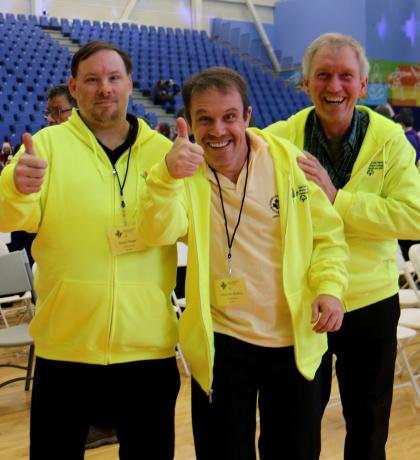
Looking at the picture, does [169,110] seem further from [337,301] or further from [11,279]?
→ [337,301]

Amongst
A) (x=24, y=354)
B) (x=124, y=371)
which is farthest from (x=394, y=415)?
(x=24, y=354)

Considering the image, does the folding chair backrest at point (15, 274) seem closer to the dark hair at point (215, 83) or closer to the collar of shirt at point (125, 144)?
the collar of shirt at point (125, 144)

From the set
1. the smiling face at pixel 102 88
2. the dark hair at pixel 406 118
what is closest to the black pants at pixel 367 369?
the smiling face at pixel 102 88

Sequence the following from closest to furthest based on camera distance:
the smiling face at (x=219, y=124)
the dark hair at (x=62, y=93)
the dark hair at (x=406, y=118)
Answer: the smiling face at (x=219, y=124)
the dark hair at (x=62, y=93)
the dark hair at (x=406, y=118)

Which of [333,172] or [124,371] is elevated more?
[333,172]

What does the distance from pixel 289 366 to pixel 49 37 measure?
14.1m

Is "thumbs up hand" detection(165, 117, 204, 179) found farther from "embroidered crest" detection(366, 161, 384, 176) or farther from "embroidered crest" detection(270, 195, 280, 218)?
"embroidered crest" detection(366, 161, 384, 176)

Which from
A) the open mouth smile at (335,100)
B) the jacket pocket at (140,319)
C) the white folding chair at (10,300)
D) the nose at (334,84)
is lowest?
the white folding chair at (10,300)

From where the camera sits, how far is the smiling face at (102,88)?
178 centimetres

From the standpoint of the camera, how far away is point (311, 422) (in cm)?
173

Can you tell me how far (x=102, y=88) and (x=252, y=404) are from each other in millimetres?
987

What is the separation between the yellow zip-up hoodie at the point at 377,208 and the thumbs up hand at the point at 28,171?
0.87 m

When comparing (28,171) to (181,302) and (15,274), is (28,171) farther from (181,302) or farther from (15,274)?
(181,302)

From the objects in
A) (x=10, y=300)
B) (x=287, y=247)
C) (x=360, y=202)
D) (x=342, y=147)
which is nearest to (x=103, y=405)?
(x=287, y=247)
